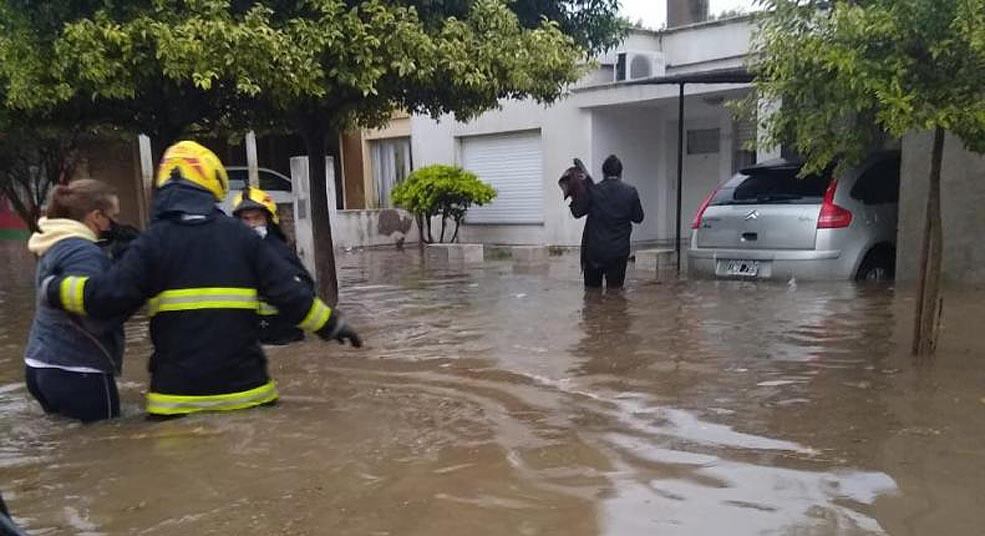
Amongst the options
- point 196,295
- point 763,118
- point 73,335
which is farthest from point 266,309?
point 763,118

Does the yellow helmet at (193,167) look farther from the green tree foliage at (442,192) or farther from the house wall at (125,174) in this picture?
the house wall at (125,174)

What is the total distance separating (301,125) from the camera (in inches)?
374

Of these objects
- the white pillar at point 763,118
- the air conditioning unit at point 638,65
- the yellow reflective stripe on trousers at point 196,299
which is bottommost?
the yellow reflective stripe on trousers at point 196,299

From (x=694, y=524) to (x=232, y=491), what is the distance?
1864mm

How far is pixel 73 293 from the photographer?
12.6 feet

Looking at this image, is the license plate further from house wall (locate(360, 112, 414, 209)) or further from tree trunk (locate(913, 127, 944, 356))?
house wall (locate(360, 112, 414, 209))

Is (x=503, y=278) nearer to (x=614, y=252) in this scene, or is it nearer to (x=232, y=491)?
(x=614, y=252)

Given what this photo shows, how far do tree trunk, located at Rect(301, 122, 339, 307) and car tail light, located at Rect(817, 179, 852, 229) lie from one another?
199 inches

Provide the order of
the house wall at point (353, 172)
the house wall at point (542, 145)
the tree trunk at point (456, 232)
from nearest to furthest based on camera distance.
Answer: the house wall at point (542, 145) → the tree trunk at point (456, 232) → the house wall at point (353, 172)

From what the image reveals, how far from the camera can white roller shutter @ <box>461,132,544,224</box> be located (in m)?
17.4

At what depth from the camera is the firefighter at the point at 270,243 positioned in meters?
4.53

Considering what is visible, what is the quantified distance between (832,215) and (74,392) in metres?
6.85

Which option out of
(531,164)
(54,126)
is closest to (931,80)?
(54,126)

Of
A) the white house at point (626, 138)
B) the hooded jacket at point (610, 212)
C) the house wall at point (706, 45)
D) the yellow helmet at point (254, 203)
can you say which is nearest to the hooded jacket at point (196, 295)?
the yellow helmet at point (254, 203)
